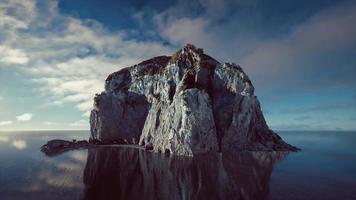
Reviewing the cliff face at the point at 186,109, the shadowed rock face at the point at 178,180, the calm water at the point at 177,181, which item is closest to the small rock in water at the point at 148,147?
the cliff face at the point at 186,109

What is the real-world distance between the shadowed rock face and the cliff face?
1875 cm

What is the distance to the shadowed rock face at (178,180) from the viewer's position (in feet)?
132

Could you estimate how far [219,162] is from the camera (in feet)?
229

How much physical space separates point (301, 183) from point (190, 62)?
70.2m

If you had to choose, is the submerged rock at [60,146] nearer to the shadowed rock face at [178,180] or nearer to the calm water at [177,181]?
the calm water at [177,181]

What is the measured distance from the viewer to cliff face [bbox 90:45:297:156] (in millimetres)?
89125

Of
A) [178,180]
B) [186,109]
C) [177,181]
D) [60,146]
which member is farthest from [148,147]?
[177,181]

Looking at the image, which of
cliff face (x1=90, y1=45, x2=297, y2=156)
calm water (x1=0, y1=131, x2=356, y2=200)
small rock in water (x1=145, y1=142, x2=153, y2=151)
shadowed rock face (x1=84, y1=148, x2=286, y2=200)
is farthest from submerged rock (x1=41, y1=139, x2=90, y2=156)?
shadowed rock face (x1=84, y1=148, x2=286, y2=200)

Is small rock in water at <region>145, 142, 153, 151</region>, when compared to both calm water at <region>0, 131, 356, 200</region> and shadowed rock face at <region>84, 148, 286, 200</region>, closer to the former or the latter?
shadowed rock face at <region>84, 148, 286, 200</region>

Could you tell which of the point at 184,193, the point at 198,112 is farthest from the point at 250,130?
the point at 184,193

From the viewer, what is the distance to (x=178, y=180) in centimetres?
4941

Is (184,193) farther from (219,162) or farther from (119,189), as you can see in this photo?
(219,162)

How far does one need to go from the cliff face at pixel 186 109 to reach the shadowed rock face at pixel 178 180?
18.8 meters

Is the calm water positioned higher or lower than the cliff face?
lower
